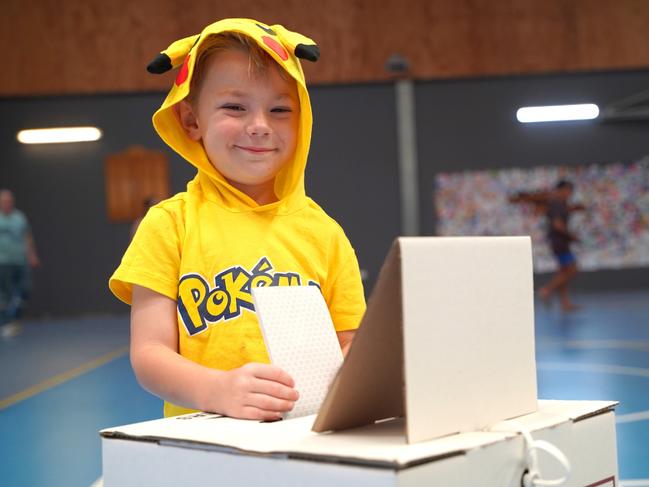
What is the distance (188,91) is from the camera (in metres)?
1.28

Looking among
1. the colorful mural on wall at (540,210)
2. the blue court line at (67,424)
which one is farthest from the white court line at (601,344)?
the colorful mural on wall at (540,210)

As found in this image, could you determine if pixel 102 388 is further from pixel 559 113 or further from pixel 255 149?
pixel 559 113

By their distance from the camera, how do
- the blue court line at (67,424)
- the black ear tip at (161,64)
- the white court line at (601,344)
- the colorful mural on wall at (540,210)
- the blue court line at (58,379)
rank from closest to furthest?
the black ear tip at (161,64)
the blue court line at (67,424)
the blue court line at (58,379)
the white court line at (601,344)
the colorful mural on wall at (540,210)

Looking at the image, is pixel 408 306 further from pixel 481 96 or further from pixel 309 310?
pixel 481 96

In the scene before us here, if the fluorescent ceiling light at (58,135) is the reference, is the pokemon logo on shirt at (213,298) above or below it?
below

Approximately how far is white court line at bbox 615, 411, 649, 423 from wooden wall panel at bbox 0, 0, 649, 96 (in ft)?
29.6

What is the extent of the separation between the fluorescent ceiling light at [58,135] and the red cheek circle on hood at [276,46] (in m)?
11.1

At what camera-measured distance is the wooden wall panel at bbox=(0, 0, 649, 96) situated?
11570 millimetres

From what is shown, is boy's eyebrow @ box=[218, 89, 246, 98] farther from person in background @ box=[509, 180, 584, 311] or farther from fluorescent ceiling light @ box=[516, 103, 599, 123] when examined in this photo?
fluorescent ceiling light @ box=[516, 103, 599, 123]

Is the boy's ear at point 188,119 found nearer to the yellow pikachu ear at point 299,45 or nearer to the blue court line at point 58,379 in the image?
the yellow pikachu ear at point 299,45

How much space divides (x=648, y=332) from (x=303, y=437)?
6.27 meters

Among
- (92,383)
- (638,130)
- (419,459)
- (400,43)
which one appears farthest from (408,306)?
(638,130)

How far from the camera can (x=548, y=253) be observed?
38.7ft

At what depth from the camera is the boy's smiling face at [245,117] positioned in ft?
4.17
